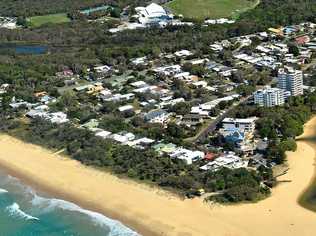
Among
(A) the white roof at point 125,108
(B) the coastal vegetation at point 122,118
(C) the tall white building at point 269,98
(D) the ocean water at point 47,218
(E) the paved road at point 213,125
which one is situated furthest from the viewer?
(A) the white roof at point 125,108

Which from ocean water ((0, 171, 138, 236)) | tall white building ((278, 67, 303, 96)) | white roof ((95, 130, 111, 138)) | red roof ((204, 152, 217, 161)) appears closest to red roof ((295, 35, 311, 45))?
tall white building ((278, 67, 303, 96))

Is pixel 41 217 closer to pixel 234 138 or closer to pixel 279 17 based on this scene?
pixel 234 138

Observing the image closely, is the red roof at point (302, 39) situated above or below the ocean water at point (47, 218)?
below

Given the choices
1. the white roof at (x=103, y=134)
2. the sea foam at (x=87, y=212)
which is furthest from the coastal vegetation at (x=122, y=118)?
the sea foam at (x=87, y=212)

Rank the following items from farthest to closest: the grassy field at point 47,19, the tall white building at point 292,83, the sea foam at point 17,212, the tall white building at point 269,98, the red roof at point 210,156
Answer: the grassy field at point 47,19, the tall white building at point 292,83, the tall white building at point 269,98, the red roof at point 210,156, the sea foam at point 17,212

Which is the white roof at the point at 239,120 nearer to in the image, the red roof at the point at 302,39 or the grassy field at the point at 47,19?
the red roof at the point at 302,39

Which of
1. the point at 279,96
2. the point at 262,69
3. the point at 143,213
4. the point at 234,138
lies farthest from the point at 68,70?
the point at 143,213

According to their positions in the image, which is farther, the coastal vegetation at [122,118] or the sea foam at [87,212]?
the coastal vegetation at [122,118]

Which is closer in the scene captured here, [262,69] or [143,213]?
[143,213]
